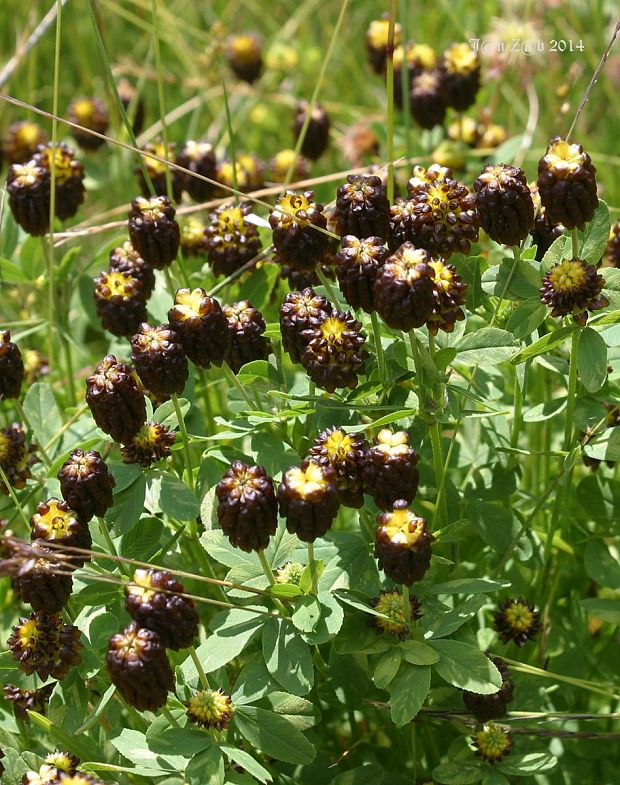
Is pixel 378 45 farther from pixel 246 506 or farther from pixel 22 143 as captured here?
pixel 246 506

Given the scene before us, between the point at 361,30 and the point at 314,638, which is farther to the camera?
the point at 361,30

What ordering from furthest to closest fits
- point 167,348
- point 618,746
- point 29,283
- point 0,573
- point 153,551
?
point 29,283 → point 618,746 → point 153,551 → point 167,348 → point 0,573

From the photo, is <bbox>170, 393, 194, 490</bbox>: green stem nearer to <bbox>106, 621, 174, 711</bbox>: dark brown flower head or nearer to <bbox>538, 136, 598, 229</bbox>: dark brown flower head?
<bbox>106, 621, 174, 711</bbox>: dark brown flower head

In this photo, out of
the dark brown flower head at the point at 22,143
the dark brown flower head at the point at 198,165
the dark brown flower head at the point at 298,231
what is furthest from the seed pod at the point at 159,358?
the dark brown flower head at the point at 22,143

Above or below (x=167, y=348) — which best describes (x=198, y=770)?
below

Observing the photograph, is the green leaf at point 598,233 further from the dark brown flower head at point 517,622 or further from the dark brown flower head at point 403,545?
the dark brown flower head at point 517,622

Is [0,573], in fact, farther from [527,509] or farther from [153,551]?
[527,509]

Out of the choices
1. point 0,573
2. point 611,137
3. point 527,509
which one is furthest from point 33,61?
point 0,573
